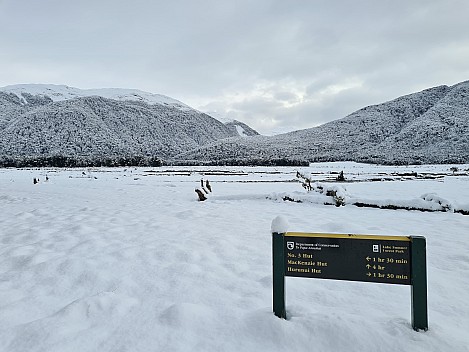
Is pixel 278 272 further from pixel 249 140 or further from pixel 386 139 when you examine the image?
pixel 249 140

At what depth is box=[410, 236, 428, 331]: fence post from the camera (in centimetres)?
288

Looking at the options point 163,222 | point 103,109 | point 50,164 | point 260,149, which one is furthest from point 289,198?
point 103,109

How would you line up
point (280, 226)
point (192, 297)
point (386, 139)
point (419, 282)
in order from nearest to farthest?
point (419, 282) < point (280, 226) < point (192, 297) < point (386, 139)

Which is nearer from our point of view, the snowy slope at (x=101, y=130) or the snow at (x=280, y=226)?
the snow at (x=280, y=226)

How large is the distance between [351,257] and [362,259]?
0.11 metres

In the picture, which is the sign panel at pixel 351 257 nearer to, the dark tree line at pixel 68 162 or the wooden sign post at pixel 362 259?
the wooden sign post at pixel 362 259

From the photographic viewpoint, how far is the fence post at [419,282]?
288 cm

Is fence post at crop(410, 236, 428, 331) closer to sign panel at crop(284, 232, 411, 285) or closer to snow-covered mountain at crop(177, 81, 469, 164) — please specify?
sign panel at crop(284, 232, 411, 285)

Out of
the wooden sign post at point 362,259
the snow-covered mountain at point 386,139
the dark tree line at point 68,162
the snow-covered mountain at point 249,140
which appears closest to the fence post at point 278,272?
the wooden sign post at point 362,259

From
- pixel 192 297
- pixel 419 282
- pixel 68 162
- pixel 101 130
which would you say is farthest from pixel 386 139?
pixel 192 297

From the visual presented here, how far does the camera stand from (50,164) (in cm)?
7762

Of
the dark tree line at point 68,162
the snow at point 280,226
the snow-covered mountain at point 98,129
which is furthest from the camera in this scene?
the snow-covered mountain at point 98,129

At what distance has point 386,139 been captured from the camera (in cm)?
11825

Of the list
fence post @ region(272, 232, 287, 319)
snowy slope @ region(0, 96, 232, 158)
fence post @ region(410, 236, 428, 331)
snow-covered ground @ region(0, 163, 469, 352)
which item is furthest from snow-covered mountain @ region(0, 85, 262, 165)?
fence post @ region(410, 236, 428, 331)
